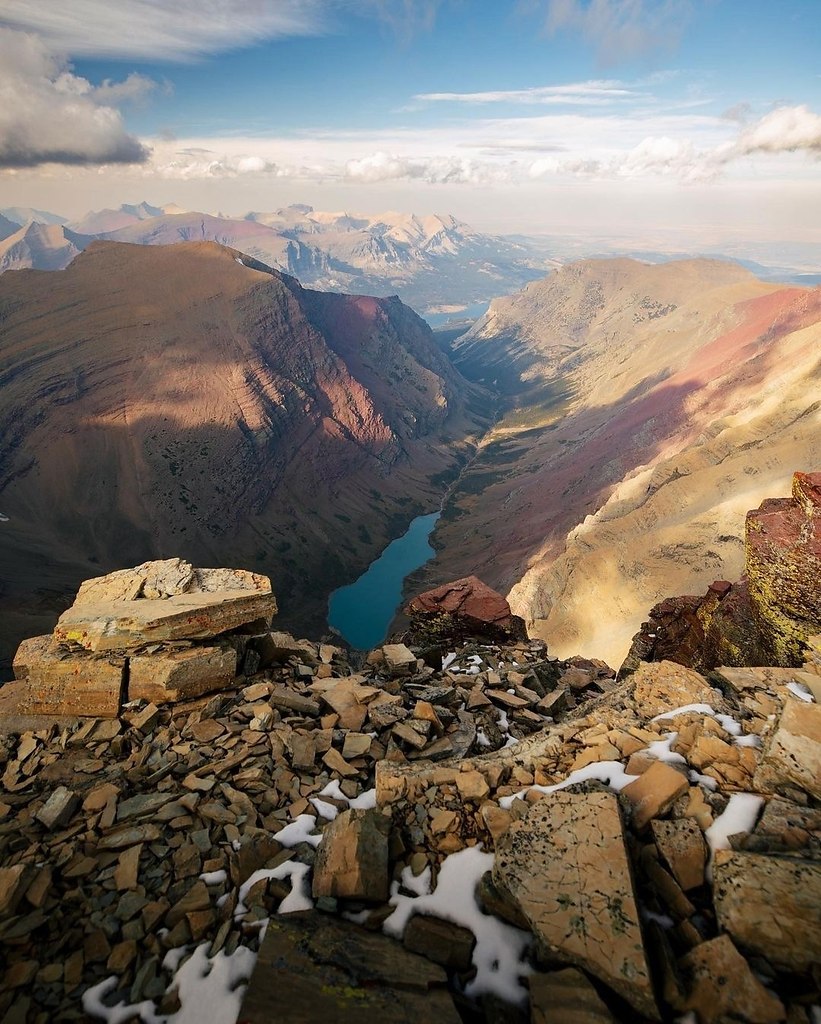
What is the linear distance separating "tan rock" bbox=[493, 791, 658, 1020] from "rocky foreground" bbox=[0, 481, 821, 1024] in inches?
1.0

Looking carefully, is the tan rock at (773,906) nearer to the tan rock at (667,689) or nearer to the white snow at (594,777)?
the white snow at (594,777)

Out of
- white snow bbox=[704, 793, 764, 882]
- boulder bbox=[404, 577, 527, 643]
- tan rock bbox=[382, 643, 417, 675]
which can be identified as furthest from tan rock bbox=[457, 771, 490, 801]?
boulder bbox=[404, 577, 527, 643]

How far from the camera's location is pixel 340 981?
5672 millimetres

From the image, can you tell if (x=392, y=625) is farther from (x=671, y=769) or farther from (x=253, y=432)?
(x=671, y=769)

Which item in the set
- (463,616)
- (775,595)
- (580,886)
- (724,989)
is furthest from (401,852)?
(463,616)

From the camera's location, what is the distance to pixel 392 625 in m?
106

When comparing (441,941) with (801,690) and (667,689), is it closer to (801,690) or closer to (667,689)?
(667,689)

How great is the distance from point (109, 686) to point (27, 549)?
108189 mm

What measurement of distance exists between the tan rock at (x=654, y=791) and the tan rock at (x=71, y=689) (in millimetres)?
11260

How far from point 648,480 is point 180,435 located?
363 feet

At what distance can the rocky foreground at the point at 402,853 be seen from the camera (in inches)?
213

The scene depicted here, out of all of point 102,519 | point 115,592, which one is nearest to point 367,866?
point 115,592

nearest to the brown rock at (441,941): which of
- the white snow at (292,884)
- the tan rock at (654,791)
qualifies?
the white snow at (292,884)

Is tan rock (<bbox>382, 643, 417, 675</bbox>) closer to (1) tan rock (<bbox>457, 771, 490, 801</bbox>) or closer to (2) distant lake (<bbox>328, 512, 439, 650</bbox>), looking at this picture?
(1) tan rock (<bbox>457, 771, 490, 801</bbox>)
